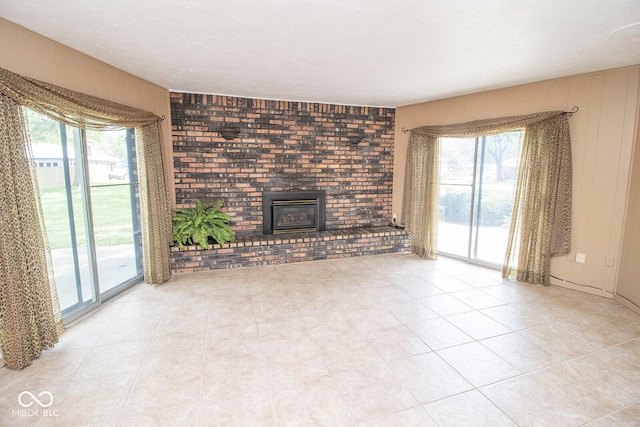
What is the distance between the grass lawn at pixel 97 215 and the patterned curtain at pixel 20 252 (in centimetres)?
40

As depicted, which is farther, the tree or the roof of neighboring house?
the tree

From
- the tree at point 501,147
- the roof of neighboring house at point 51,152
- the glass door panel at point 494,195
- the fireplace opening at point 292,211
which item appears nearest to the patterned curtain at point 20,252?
the roof of neighboring house at point 51,152

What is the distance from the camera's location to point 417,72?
3420 mm

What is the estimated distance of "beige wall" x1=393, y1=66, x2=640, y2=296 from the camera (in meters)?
3.31

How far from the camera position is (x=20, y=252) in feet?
7.36

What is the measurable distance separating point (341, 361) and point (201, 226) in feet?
9.27

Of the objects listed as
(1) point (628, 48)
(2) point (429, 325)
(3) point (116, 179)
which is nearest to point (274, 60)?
(3) point (116, 179)

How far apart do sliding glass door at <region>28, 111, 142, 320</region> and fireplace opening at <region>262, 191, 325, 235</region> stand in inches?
71.9

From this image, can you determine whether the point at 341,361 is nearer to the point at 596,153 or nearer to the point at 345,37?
the point at 345,37

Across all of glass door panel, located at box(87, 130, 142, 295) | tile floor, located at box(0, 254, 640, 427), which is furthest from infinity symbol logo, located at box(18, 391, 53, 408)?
glass door panel, located at box(87, 130, 142, 295)

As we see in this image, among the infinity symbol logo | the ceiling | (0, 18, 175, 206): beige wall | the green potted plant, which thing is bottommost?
the infinity symbol logo

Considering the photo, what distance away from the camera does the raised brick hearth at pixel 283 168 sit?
179 inches

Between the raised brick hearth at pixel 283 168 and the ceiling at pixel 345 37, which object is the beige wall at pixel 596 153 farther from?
the raised brick hearth at pixel 283 168

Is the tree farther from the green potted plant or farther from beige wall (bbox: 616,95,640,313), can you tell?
the green potted plant
